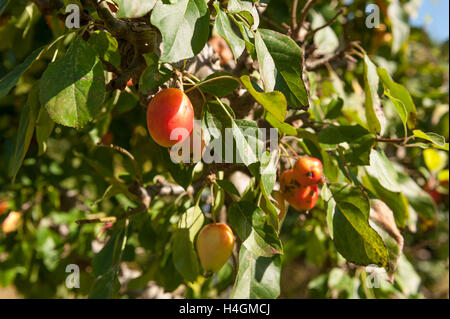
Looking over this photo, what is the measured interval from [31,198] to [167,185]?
69 cm

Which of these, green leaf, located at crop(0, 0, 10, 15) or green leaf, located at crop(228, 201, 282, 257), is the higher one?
green leaf, located at crop(0, 0, 10, 15)

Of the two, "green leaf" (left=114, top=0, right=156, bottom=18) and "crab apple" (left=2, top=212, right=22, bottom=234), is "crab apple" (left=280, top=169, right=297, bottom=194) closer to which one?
"green leaf" (left=114, top=0, right=156, bottom=18)

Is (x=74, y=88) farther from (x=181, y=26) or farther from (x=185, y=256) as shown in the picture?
(x=185, y=256)

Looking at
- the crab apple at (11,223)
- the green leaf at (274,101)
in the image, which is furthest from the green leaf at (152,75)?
the crab apple at (11,223)

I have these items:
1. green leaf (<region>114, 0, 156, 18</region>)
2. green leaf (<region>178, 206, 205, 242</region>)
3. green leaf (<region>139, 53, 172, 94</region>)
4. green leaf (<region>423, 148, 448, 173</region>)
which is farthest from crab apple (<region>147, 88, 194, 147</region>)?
green leaf (<region>423, 148, 448, 173</region>)

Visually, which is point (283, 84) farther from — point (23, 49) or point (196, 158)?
point (23, 49)

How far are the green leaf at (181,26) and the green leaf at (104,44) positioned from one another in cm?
16

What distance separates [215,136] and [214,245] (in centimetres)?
21

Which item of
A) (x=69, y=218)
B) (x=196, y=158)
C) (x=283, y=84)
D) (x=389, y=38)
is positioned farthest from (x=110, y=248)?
(x=389, y=38)

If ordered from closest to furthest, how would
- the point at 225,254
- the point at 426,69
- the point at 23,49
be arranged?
the point at 225,254 → the point at 23,49 → the point at 426,69

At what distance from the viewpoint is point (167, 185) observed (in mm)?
1010

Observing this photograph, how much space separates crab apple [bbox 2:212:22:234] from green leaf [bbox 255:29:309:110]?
130cm

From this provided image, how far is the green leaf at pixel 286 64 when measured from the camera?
1.94 ft

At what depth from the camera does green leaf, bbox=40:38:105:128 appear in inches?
21.6
